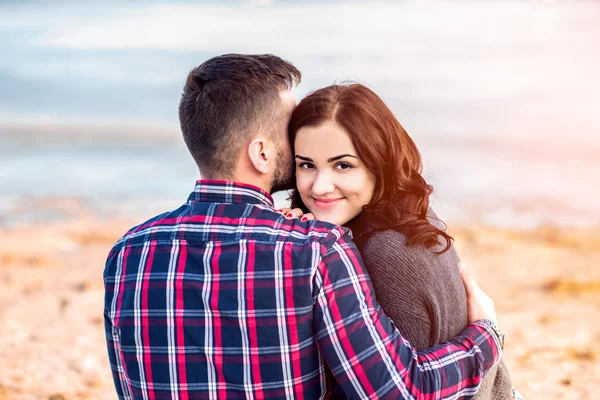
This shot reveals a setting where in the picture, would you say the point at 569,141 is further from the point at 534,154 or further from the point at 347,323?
the point at 347,323

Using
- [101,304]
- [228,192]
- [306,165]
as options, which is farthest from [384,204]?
[101,304]

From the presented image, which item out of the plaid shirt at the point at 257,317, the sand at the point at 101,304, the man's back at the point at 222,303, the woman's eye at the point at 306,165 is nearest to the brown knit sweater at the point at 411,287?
the plaid shirt at the point at 257,317

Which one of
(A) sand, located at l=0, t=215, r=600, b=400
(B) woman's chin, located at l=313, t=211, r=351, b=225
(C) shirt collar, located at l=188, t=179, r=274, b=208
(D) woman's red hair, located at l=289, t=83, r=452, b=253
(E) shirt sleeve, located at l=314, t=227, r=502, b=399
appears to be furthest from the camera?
(A) sand, located at l=0, t=215, r=600, b=400

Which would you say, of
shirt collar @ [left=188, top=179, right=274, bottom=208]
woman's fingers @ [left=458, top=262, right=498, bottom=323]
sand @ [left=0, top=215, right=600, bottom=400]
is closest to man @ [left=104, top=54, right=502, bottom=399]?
shirt collar @ [left=188, top=179, right=274, bottom=208]

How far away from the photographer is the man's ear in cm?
215

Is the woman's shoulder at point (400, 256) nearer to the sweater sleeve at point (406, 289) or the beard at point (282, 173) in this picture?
the sweater sleeve at point (406, 289)

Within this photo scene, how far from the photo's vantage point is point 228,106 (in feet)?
7.11

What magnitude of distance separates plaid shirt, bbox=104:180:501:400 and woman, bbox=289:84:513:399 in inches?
6.3

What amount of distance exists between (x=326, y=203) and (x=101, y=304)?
385cm

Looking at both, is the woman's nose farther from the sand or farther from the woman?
the sand

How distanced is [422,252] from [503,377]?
2.11 ft

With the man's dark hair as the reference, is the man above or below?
below

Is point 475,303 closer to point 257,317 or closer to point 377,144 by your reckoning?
point 377,144

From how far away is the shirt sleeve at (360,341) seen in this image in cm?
187
